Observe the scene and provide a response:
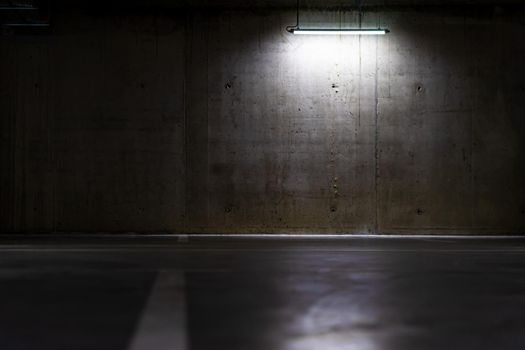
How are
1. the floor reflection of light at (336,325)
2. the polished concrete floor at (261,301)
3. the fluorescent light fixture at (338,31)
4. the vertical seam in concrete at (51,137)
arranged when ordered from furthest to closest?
1. the vertical seam in concrete at (51,137)
2. the fluorescent light fixture at (338,31)
3. the polished concrete floor at (261,301)
4. the floor reflection of light at (336,325)

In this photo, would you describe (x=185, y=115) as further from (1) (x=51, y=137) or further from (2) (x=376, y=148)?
(2) (x=376, y=148)

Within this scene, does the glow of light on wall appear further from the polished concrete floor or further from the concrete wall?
the polished concrete floor

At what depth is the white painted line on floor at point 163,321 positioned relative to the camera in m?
2.48

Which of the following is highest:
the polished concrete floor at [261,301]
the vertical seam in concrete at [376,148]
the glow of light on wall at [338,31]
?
the glow of light on wall at [338,31]

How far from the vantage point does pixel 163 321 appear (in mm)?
2936

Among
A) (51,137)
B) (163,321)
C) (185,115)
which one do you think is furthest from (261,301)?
(51,137)

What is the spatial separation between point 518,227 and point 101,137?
758 centimetres

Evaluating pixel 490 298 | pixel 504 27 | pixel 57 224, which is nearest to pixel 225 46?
pixel 57 224

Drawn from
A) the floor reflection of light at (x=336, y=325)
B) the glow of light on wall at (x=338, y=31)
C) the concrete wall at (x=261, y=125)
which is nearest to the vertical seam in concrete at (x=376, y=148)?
the concrete wall at (x=261, y=125)

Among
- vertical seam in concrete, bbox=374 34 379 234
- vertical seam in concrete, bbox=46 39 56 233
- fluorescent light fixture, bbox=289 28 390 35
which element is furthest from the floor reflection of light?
vertical seam in concrete, bbox=46 39 56 233

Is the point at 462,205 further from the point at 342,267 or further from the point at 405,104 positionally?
the point at 342,267

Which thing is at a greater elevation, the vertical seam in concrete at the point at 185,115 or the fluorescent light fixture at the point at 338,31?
the fluorescent light fixture at the point at 338,31

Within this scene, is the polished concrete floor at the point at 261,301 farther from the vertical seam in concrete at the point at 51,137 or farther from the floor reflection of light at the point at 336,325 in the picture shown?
the vertical seam in concrete at the point at 51,137

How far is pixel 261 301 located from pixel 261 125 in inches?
282
